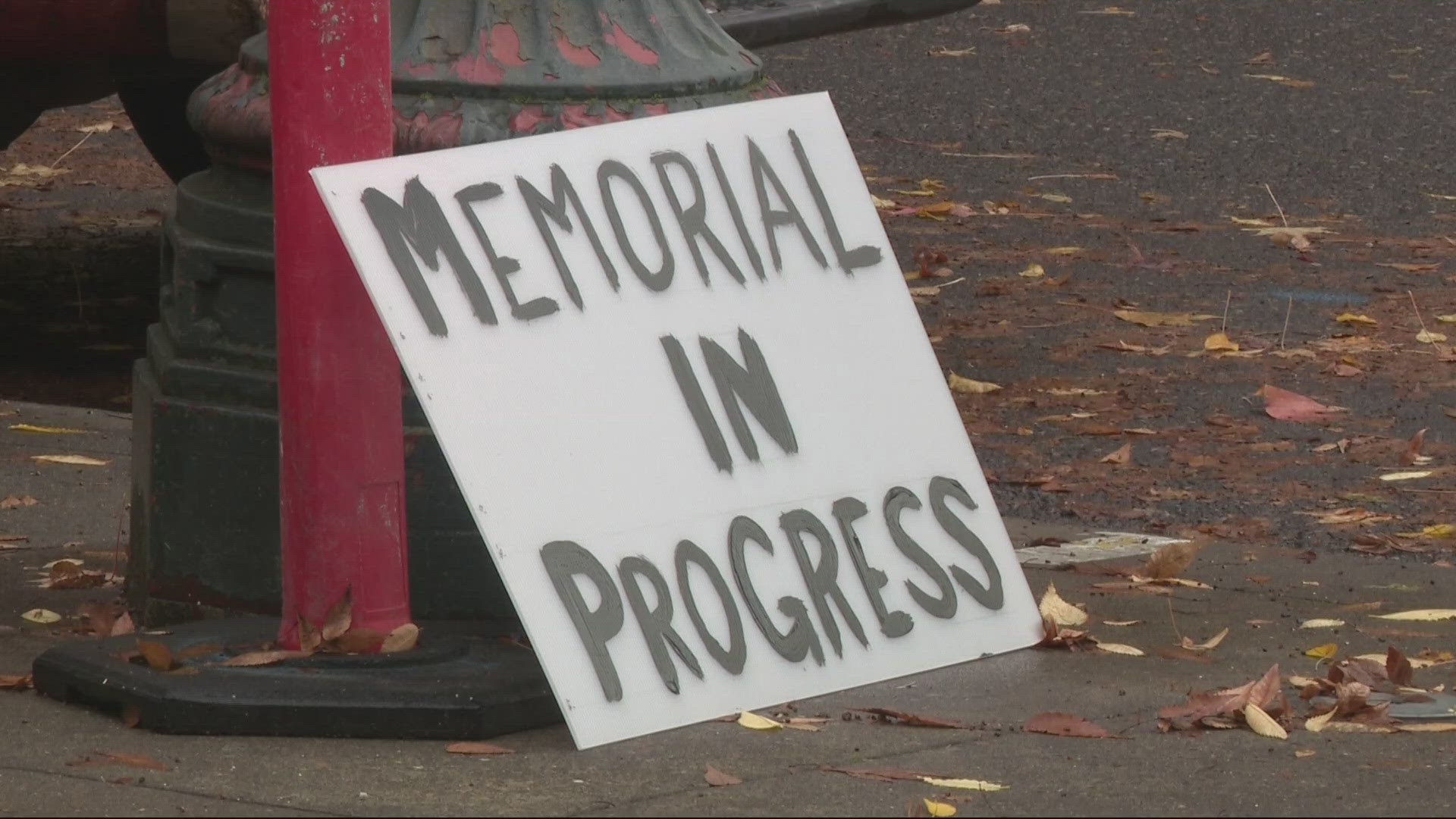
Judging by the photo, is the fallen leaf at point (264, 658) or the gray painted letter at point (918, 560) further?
the gray painted letter at point (918, 560)

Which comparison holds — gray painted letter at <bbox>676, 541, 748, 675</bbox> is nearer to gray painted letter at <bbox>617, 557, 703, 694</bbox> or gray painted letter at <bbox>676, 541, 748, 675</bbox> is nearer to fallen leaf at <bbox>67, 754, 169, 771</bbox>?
gray painted letter at <bbox>617, 557, 703, 694</bbox>

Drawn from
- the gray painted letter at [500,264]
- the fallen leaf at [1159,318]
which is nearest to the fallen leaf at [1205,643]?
the gray painted letter at [500,264]

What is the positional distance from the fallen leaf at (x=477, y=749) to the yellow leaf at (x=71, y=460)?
91.3 inches

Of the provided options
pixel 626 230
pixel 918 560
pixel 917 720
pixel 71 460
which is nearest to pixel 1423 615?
pixel 918 560

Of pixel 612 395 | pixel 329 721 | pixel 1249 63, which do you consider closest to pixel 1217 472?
pixel 612 395

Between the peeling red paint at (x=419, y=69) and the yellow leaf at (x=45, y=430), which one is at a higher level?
the peeling red paint at (x=419, y=69)

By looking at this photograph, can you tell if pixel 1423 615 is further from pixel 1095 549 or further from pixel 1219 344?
pixel 1219 344

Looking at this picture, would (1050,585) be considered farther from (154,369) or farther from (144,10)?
(144,10)

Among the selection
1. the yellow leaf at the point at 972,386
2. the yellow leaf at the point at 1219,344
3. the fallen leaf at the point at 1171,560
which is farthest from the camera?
the yellow leaf at the point at 1219,344

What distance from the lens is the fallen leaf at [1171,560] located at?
14.3 feet

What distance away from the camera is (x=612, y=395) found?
3.49 meters

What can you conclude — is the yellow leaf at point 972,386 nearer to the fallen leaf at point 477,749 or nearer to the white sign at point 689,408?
the white sign at point 689,408

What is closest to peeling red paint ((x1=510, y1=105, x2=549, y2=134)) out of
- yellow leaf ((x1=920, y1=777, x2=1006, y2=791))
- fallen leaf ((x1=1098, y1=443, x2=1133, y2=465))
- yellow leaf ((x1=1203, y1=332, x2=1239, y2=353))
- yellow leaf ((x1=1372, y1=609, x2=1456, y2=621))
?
yellow leaf ((x1=920, y1=777, x2=1006, y2=791))

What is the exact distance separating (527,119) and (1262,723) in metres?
1.41
